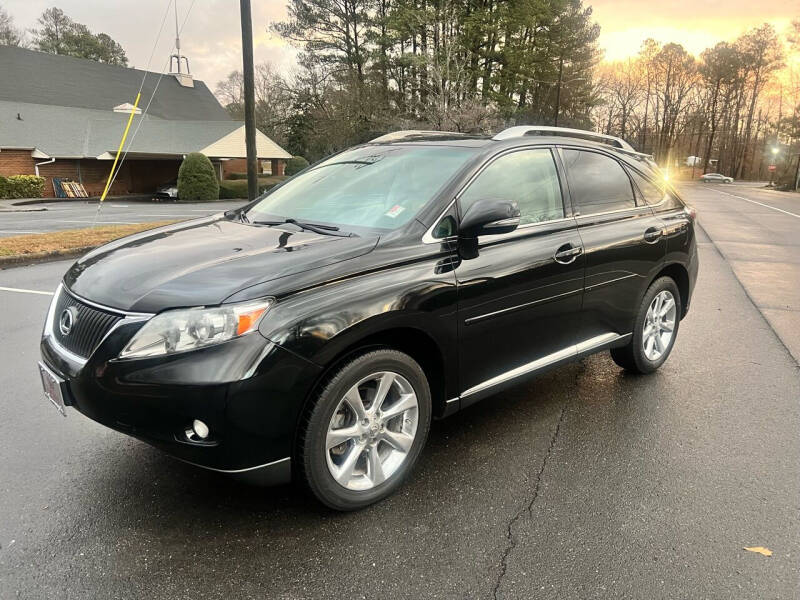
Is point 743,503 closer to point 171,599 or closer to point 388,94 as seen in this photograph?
point 171,599

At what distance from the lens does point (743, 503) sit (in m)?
3.00

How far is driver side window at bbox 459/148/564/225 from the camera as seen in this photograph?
3455mm

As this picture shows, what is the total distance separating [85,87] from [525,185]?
43.3 meters

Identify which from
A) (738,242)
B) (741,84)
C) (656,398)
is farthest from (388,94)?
(741,84)

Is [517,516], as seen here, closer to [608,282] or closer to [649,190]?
[608,282]

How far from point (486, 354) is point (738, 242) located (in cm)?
1300

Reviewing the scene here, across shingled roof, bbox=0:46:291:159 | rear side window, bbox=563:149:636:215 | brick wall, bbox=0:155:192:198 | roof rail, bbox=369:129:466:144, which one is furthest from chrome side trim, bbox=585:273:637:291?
brick wall, bbox=0:155:192:198

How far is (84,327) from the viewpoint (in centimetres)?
268

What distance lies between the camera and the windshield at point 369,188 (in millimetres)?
3344

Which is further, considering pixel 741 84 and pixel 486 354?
pixel 741 84

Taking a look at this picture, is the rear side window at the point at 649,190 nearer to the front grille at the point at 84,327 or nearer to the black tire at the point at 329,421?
the black tire at the point at 329,421

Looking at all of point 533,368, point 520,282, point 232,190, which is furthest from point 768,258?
point 232,190

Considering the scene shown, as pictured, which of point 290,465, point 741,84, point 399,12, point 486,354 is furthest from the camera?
point 741,84

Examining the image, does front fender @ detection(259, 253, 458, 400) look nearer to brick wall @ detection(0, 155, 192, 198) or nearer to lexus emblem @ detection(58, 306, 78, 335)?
lexus emblem @ detection(58, 306, 78, 335)
